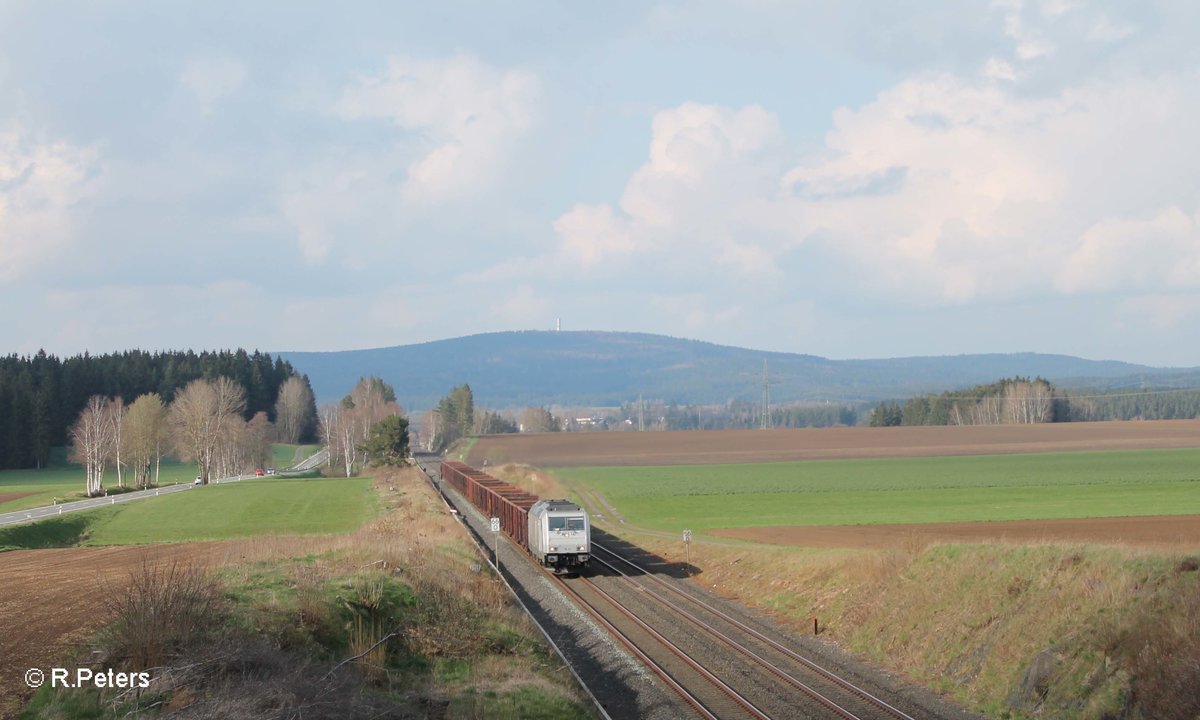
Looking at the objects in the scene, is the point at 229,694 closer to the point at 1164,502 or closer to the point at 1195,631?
the point at 1195,631

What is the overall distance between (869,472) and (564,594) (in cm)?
6163

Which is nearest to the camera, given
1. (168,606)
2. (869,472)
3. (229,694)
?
(229,694)

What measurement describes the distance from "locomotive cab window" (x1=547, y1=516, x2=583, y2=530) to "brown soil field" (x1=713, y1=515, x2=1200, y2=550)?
9.97 meters

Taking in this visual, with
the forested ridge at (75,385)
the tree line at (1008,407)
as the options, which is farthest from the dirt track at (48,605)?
the tree line at (1008,407)

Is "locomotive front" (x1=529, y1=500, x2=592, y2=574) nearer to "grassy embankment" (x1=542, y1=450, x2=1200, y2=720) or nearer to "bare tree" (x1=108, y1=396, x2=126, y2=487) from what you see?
"grassy embankment" (x1=542, y1=450, x2=1200, y2=720)

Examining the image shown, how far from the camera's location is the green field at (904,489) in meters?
55.9

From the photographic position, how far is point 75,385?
5930 inches

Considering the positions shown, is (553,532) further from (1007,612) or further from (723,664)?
(1007,612)

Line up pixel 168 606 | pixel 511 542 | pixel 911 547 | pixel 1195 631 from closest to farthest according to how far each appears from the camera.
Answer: pixel 168 606, pixel 1195 631, pixel 911 547, pixel 511 542

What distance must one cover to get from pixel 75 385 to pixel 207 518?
10425cm

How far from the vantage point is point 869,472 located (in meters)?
89.9

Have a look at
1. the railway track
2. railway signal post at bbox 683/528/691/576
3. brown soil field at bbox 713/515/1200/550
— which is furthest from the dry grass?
brown soil field at bbox 713/515/1200/550

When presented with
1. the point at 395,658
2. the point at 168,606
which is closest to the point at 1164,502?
the point at 395,658

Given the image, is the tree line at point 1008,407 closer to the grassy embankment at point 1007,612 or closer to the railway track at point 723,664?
the grassy embankment at point 1007,612
